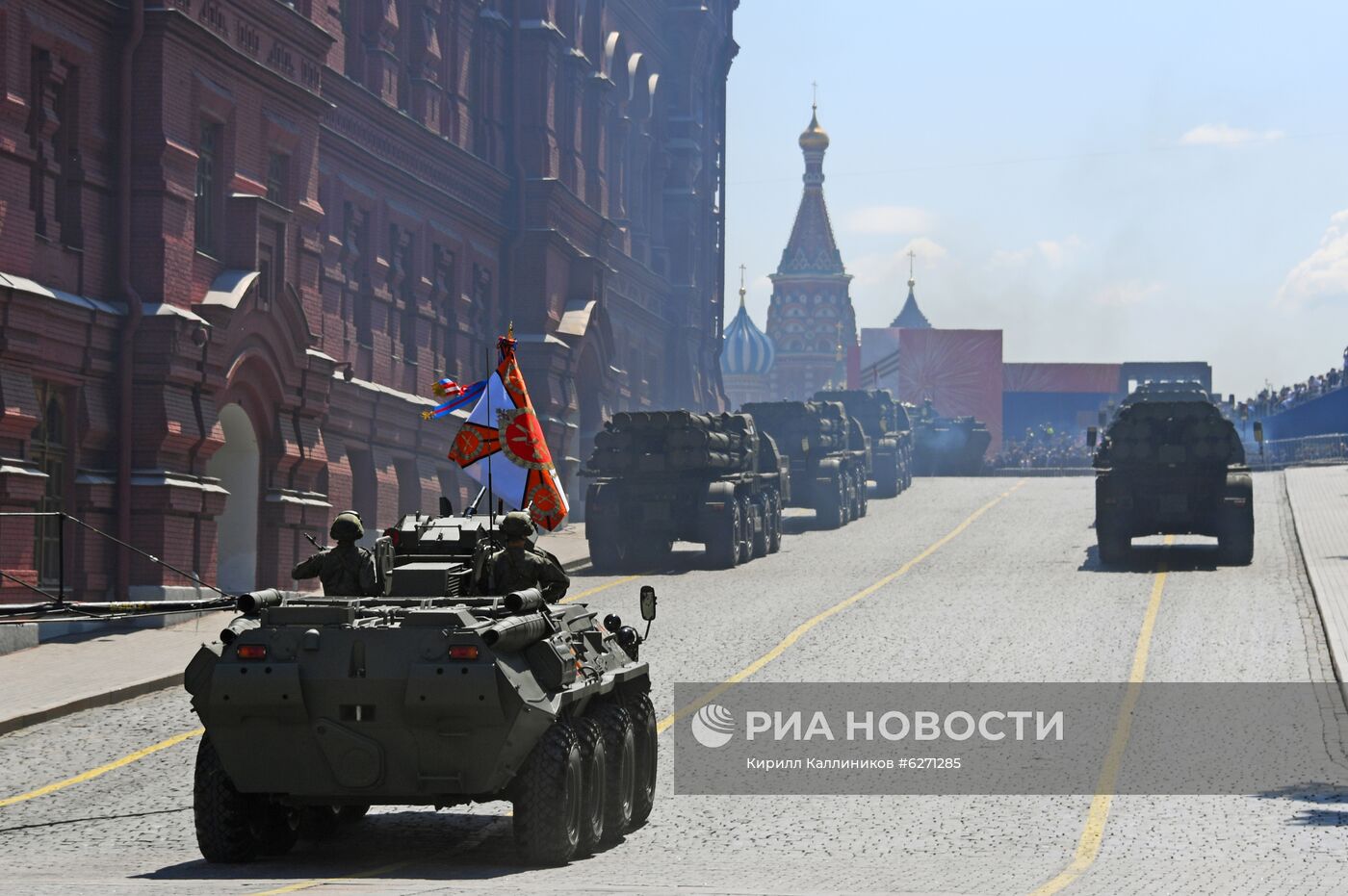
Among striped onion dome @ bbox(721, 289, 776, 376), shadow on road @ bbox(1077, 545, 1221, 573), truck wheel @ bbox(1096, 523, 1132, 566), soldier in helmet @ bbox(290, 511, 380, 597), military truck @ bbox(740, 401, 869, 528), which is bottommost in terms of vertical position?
shadow on road @ bbox(1077, 545, 1221, 573)

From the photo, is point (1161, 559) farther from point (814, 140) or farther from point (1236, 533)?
point (814, 140)

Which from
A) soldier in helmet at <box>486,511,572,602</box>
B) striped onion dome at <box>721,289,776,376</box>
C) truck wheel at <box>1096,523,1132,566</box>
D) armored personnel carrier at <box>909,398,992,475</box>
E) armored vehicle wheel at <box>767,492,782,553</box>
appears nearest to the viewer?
soldier in helmet at <box>486,511,572,602</box>

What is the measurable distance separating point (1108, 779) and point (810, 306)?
13842 centimetres

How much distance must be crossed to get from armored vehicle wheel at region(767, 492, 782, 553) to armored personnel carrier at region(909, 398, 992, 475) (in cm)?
2932

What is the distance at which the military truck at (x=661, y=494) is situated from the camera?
118 feet

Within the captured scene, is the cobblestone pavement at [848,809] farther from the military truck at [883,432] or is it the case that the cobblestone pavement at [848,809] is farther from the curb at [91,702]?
the military truck at [883,432]

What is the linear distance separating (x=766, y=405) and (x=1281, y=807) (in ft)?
101

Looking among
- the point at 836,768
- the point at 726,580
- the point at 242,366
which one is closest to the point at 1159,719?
the point at 836,768

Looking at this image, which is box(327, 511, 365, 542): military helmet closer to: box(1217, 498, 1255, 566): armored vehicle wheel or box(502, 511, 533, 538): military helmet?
box(502, 511, 533, 538): military helmet

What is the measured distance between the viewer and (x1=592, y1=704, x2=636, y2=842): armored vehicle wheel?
45.0 feet

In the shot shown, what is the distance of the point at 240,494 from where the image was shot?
107 feet

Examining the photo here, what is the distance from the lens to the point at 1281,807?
15.7 meters

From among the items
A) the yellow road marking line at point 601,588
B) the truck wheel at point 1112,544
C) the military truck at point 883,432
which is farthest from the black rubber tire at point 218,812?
the military truck at point 883,432

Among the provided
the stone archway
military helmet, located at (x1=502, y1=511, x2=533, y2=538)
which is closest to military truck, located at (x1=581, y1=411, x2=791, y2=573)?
the stone archway
